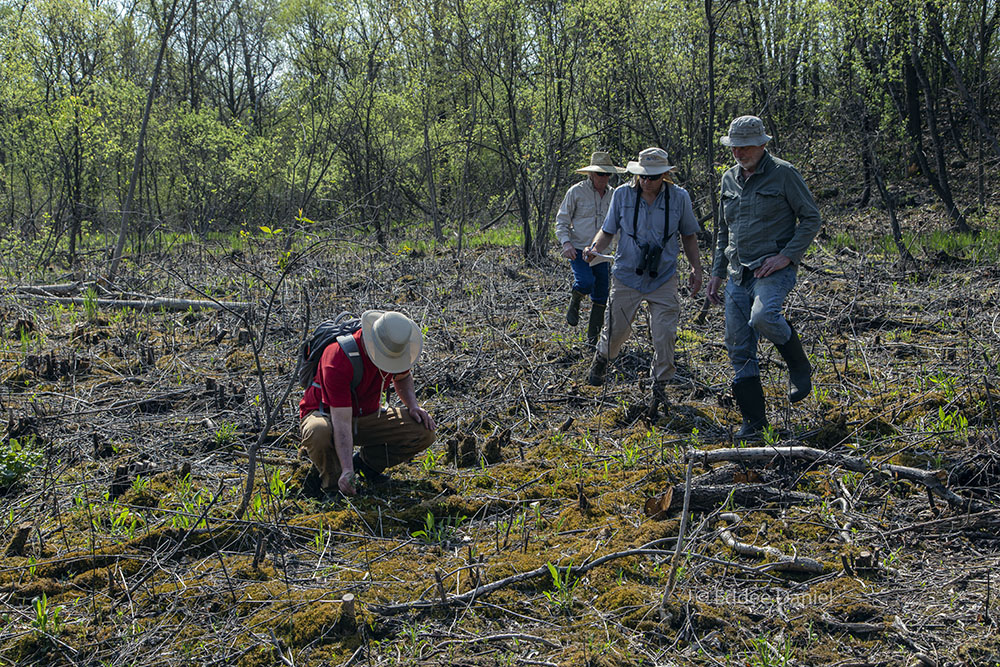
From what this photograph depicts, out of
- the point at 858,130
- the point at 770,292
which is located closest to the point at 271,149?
the point at 858,130

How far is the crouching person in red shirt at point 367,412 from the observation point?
418cm

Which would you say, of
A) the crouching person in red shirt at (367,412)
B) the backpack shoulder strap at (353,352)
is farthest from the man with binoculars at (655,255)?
the backpack shoulder strap at (353,352)

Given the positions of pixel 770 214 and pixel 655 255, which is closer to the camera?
pixel 770 214

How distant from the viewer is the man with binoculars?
19.0 feet

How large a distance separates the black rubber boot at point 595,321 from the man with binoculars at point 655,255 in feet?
3.90

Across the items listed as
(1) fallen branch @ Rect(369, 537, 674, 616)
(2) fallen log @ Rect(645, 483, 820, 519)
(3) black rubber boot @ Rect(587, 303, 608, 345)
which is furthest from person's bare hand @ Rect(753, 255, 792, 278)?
(3) black rubber boot @ Rect(587, 303, 608, 345)

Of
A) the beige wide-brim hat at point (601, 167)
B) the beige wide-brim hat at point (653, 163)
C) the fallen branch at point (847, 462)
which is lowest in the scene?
the fallen branch at point (847, 462)

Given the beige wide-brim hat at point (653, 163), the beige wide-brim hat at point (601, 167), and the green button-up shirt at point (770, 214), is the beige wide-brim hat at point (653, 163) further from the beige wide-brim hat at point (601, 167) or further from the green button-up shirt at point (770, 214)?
the beige wide-brim hat at point (601, 167)

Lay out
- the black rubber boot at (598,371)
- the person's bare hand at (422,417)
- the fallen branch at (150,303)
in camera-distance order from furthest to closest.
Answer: the fallen branch at (150,303), the black rubber boot at (598,371), the person's bare hand at (422,417)

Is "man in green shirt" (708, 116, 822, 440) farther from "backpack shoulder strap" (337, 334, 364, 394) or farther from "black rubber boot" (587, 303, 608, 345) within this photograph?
"backpack shoulder strap" (337, 334, 364, 394)

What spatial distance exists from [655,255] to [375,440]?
7.96 ft

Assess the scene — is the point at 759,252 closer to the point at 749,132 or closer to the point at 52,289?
the point at 749,132

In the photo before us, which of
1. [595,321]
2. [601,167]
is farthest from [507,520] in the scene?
[601,167]

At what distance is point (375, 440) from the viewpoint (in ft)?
15.3
